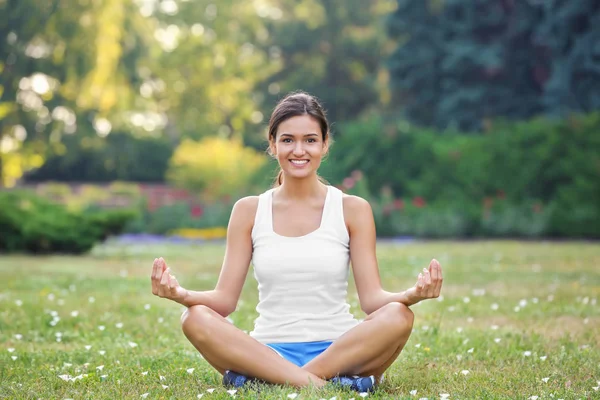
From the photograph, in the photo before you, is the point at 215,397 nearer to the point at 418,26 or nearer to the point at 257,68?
the point at 418,26

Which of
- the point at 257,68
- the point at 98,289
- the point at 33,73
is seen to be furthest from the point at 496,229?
the point at 257,68

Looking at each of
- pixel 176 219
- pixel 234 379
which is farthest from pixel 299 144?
pixel 176 219

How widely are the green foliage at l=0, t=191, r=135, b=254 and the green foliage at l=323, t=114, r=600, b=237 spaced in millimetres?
5679

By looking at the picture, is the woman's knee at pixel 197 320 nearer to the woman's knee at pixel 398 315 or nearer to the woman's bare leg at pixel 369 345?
the woman's bare leg at pixel 369 345

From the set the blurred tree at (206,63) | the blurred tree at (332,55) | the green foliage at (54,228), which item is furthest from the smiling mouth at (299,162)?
the blurred tree at (206,63)

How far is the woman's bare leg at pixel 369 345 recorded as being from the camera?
12.4 ft

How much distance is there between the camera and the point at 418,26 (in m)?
29.0

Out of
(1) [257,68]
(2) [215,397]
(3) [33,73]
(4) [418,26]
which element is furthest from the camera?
(1) [257,68]

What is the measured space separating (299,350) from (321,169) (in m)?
13.5

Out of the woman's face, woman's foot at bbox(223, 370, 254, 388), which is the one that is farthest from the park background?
the woman's face

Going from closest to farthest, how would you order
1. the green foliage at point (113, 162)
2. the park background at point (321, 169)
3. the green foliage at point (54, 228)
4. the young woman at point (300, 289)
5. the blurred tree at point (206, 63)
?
the young woman at point (300, 289)
the park background at point (321, 169)
the green foliage at point (54, 228)
the green foliage at point (113, 162)
the blurred tree at point (206, 63)

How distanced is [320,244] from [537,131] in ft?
45.7

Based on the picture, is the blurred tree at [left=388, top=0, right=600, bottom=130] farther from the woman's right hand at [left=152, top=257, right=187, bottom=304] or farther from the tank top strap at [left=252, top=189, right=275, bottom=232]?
the woman's right hand at [left=152, top=257, right=187, bottom=304]

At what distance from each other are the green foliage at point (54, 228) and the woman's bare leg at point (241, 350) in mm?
9607
